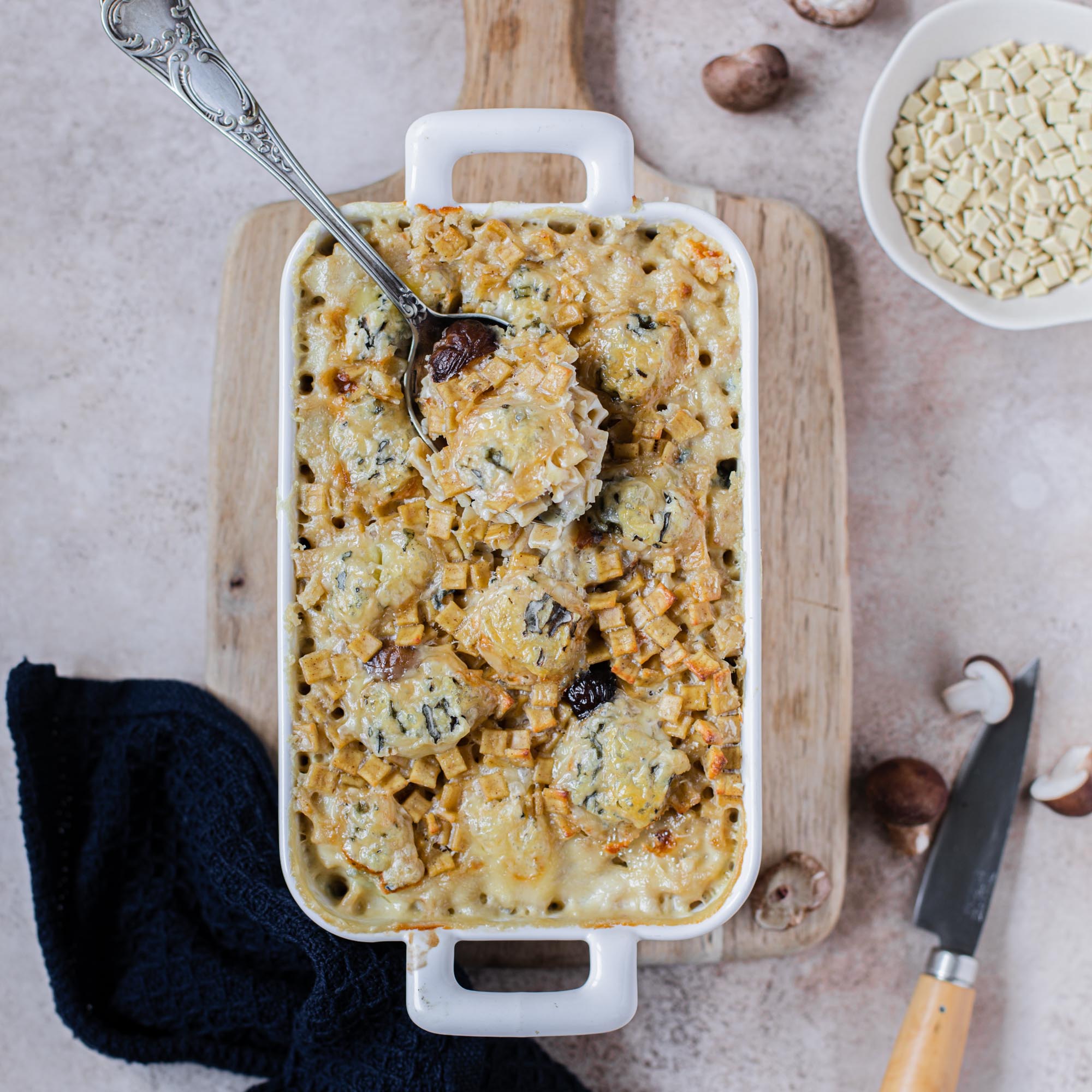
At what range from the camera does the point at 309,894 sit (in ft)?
6.16

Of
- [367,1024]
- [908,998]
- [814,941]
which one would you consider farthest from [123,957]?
[908,998]

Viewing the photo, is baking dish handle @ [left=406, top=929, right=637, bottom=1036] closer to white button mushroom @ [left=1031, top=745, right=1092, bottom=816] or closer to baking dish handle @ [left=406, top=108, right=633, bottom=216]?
white button mushroom @ [left=1031, top=745, right=1092, bottom=816]

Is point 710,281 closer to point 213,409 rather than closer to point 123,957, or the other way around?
point 213,409

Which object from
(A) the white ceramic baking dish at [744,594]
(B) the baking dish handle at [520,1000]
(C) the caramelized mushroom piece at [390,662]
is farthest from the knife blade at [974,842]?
(C) the caramelized mushroom piece at [390,662]

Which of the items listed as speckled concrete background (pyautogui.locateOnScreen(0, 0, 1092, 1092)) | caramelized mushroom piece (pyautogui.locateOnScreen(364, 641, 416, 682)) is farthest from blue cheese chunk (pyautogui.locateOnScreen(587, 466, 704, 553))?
speckled concrete background (pyautogui.locateOnScreen(0, 0, 1092, 1092))

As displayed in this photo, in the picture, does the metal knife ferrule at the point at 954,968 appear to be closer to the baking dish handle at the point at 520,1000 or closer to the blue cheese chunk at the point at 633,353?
the baking dish handle at the point at 520,1000

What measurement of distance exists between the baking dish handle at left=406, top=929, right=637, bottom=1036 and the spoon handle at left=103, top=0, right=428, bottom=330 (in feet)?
3.82

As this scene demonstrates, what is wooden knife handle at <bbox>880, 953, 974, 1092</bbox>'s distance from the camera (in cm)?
232

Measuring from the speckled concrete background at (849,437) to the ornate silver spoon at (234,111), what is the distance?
0.73 m

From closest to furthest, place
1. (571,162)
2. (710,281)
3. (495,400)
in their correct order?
(495,400)
(710,281)
(571,162)

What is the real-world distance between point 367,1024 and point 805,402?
1.65 meters

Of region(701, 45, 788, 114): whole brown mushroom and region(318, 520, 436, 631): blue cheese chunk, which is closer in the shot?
region(318, 520, 436, 631): blue cheese chunk

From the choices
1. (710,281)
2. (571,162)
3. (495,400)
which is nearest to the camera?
(495,400)

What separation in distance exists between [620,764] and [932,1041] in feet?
3.77
